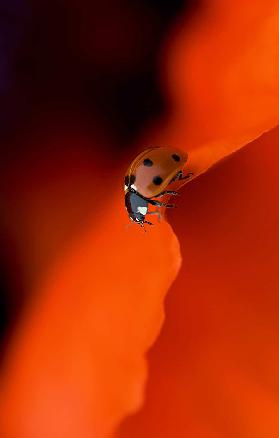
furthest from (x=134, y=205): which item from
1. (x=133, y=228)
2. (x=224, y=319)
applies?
(x=224, y=319)

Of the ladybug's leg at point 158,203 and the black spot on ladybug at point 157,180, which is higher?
the black spot on ladybug at point 157,180

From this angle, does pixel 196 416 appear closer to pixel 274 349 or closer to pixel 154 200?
pixel 274 349

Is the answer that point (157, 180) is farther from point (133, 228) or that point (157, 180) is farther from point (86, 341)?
point (86, 341)

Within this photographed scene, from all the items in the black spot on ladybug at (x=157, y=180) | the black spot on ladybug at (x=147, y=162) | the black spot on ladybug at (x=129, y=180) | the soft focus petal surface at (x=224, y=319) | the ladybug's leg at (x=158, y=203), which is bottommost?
the soft focus petal surface at (x=224, y=319)

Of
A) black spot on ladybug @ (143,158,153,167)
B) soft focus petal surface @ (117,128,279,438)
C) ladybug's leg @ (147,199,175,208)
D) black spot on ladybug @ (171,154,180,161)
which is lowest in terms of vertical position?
soft focus petal surface @ (117,128,279,438)

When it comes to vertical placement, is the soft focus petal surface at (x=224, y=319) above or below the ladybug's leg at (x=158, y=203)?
below

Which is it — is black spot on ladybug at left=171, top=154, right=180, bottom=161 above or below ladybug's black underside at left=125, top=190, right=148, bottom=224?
above

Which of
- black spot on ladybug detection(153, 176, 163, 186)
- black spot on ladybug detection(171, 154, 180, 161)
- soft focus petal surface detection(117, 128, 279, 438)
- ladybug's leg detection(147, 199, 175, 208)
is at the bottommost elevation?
soft focus petal surface detection(117, 128, 279, 438)

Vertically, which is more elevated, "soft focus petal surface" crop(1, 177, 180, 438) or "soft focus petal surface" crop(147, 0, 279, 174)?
"soft focus petal surface" crop(147, 0, 279, 174)

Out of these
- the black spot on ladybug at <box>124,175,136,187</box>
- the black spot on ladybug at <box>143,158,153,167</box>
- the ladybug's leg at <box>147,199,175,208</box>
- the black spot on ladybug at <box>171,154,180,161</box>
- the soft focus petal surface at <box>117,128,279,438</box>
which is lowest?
the soft focus petal surface at <box>117,128,279,438</box>
